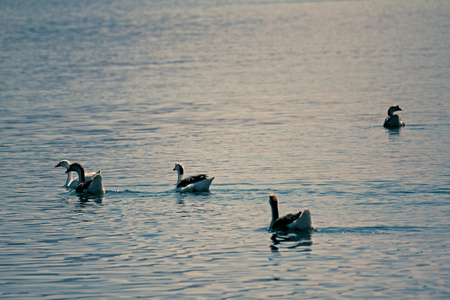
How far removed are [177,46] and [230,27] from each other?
30.6 metres

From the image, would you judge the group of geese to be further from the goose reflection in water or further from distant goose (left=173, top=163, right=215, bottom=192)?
the goose reflection in water

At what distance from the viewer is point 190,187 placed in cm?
2598

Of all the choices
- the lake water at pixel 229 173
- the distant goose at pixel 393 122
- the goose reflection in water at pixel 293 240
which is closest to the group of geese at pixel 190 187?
the goose reflection in water at pixel 293 240

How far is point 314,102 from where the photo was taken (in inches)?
1849

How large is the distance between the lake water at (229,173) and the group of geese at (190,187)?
39cm

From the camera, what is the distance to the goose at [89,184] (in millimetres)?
26028

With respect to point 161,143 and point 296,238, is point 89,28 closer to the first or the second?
point 161,143

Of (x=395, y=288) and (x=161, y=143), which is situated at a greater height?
(x=161, y=143)

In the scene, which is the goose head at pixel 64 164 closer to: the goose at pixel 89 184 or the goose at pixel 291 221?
the goose at pixel 89 184

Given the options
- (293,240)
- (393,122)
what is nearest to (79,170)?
(293,240)

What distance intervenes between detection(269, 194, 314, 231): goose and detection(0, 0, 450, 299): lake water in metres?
0.29

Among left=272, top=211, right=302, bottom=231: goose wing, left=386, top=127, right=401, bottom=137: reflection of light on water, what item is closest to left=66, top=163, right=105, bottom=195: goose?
left=272, top=211, right=302, bottom=231: goose wing

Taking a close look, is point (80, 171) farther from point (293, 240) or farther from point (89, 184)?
point (293, 240)

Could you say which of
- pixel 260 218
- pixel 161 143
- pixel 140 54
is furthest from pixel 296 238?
pixel 140 54
